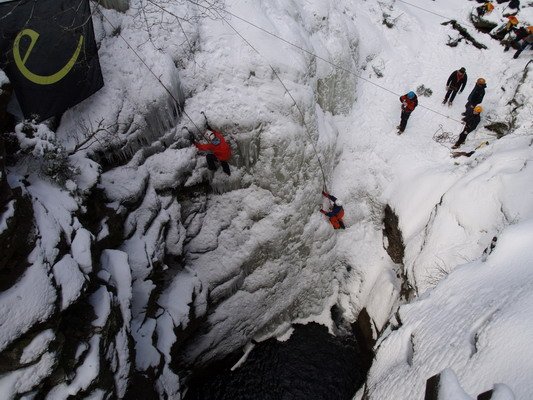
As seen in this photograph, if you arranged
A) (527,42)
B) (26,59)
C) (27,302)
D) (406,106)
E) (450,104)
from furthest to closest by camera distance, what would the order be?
(527,42), (450,104), (406,106), (26,59), (27,302)

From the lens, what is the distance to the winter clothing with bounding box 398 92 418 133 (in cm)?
1131

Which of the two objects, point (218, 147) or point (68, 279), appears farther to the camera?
point (218, 147)

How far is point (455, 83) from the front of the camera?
12016mm

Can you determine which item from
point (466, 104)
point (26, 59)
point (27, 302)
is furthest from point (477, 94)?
point (27, 302)

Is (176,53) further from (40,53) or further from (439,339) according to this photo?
(439,339)

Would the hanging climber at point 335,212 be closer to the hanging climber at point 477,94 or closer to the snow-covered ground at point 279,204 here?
the snow-covered ground at point 279,204

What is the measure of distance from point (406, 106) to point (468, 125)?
1870 millimetres

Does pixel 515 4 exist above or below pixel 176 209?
above

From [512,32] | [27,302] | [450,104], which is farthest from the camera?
[512,32]

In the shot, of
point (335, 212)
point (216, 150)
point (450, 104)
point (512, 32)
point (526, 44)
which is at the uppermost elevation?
point (512, 32)

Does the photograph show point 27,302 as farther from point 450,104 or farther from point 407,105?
point 450,104

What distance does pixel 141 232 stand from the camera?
26.2ft

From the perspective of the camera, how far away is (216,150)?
8.78 m

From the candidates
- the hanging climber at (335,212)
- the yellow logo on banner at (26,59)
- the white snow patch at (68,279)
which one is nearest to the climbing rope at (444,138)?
the hanging climber at (335,212)
